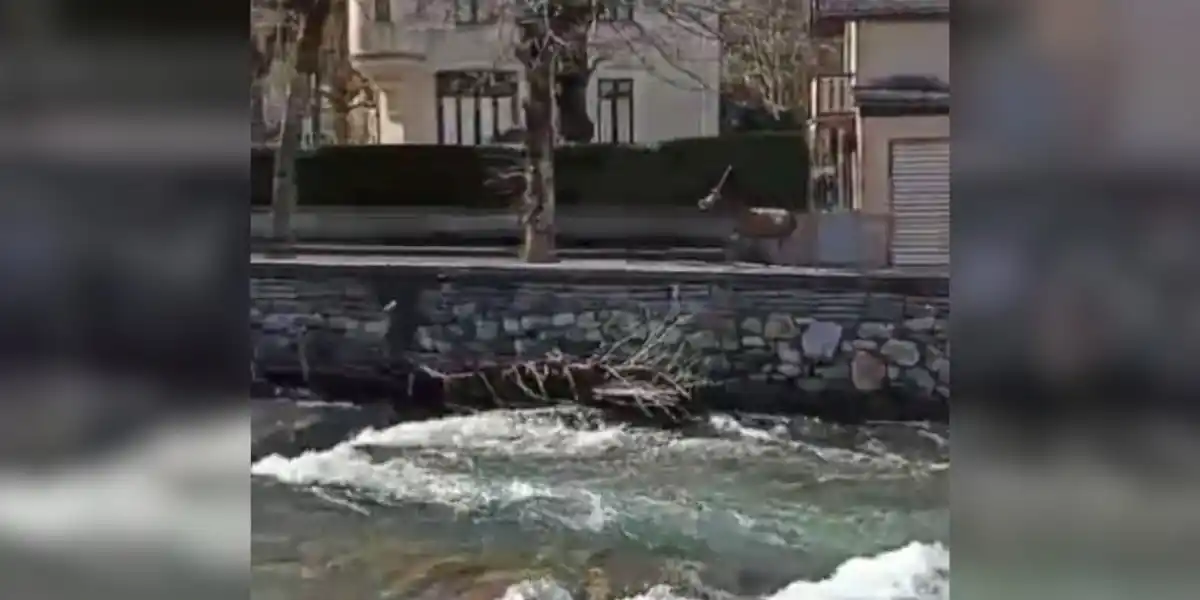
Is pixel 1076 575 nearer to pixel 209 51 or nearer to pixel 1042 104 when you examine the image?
pixel 1042 104

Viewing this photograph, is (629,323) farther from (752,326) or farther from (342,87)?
(342,87)

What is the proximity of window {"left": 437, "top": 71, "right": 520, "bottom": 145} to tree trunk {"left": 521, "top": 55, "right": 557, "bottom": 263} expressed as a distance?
1.0 inches

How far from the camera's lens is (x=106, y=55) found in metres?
1.79

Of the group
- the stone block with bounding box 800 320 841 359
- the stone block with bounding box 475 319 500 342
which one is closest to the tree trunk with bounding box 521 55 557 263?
the stone block with bounding box 475 319 500 342

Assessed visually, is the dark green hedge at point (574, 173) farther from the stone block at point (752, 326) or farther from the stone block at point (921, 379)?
the stone block at point (921, 379)

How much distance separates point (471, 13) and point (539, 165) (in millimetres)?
214

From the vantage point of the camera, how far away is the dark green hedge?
1.64 meters

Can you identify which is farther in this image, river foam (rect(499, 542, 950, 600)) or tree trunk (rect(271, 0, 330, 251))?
tree trunk (rect(271, 0, 330, 251))

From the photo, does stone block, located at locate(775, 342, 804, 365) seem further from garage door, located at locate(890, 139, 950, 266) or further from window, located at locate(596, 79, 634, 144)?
window, located at locate(596, 79, 634, 144)

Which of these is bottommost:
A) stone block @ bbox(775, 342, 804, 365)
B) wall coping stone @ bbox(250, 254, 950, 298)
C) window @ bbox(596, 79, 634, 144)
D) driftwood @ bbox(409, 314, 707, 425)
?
driftwood @ bbox(409, 314, 707, 425)

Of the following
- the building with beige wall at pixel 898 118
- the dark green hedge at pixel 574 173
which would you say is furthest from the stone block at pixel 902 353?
the dark green hedge at pixel 574 173

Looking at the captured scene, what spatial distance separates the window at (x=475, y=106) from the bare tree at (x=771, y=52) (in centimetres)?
29

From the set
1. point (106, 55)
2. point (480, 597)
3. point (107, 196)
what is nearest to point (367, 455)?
point (480, 597)

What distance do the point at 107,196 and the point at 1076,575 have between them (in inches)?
54.4
